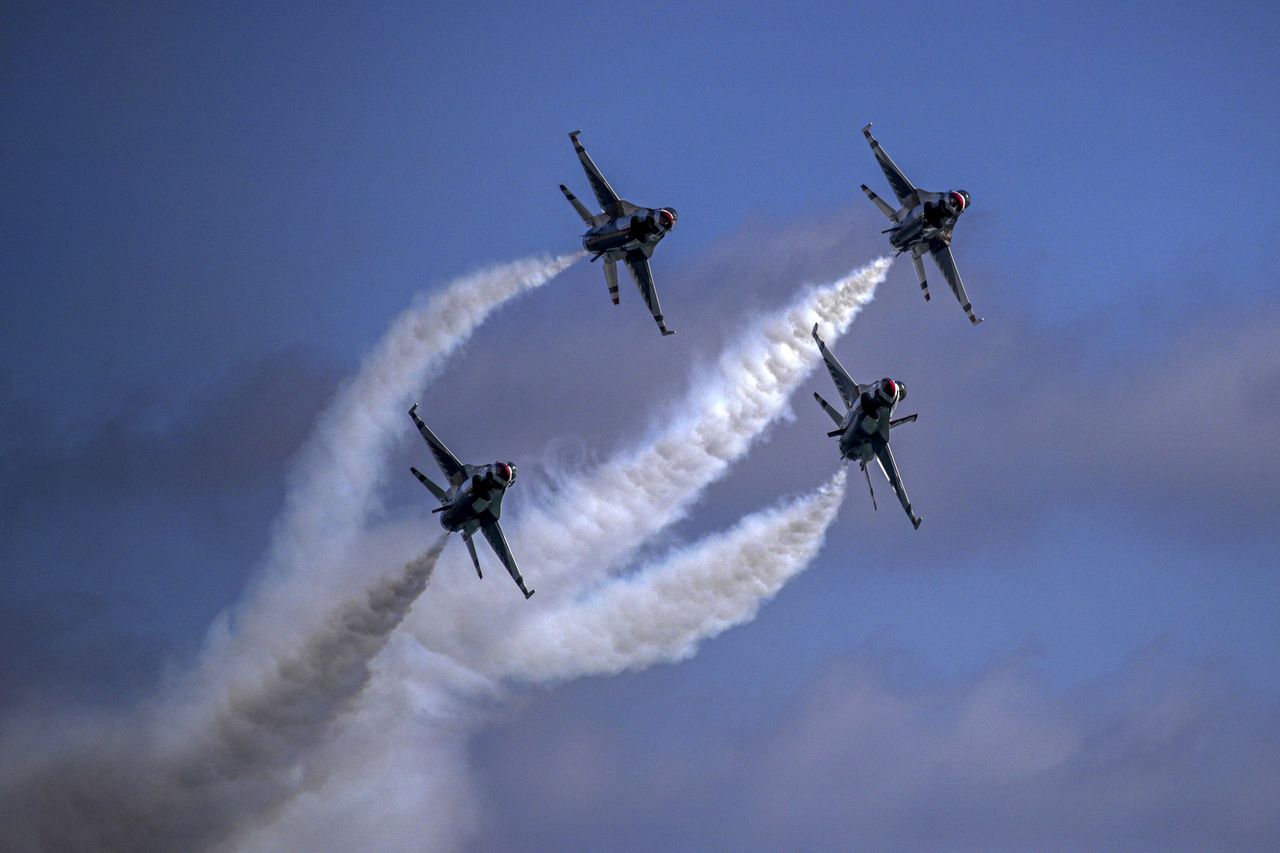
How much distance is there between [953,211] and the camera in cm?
11019

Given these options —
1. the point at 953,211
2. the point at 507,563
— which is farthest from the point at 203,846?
the point at 953,211

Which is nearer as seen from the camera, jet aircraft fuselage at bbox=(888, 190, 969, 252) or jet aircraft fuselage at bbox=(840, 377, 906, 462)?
jet aircraft fuselage at bbox=(840, 377, 906, 462)

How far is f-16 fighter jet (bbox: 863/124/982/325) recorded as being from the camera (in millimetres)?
110250

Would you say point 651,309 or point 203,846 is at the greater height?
point 651,309

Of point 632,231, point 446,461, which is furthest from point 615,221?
point 446,461

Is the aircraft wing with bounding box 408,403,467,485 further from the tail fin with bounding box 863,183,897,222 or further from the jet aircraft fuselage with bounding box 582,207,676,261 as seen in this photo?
the tail fin with bounding box 863,183,897,222

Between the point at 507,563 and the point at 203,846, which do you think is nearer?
the point at 507,563

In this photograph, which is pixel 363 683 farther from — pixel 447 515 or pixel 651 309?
pixel 651 309

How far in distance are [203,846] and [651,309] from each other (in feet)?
115

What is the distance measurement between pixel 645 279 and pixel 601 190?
5.98 m

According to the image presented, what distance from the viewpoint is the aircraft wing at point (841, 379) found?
356 feet

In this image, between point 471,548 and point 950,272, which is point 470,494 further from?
point 950,272

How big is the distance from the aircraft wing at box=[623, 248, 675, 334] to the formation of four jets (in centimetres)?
5

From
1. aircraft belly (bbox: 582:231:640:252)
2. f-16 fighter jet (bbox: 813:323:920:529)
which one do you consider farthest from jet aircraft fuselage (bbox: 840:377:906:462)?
aircraft belly (bbox: 582:231:640:252)
